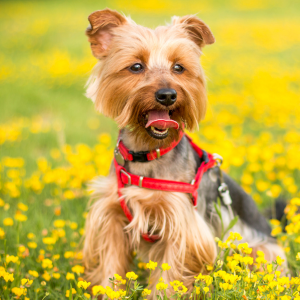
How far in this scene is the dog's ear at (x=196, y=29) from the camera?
10.1 ft

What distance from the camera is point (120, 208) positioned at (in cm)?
→ 302

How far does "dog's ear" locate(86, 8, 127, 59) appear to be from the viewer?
290 centimetres

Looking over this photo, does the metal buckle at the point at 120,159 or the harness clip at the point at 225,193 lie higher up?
the metal buckle at the point at 120,159

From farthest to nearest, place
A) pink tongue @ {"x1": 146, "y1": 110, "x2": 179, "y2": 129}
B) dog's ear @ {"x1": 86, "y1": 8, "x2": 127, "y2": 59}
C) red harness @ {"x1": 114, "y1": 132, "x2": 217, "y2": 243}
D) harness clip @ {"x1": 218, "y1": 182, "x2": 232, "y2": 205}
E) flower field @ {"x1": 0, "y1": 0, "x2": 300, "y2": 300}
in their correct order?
harness clip @ {"x1": 218, "y1": 182, "x2": 232, "y2": 205} < dog's ear @ {"x1": 86, "y1": 8, "x2": 127, "y2": 59} < red harness @ {"x1": 114, "y1": 132, "x2": 217, "y2": 243} < pink tongue @ {"x1": 146, "y1": 110, "x2": 179, "y2": 129} < flower field @ {"x1": 0, "y1": 0, "x2": 300, "y2": 300}

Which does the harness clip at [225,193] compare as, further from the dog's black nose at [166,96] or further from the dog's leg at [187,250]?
the dog's black nose at [166,96]

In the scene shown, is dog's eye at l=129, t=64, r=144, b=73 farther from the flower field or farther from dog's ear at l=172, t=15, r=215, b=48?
the flower field

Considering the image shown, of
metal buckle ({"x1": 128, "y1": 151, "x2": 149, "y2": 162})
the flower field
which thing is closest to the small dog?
metal buckle ({"x1": 128, "y1": 151, "x2": 149, "y2": 162})

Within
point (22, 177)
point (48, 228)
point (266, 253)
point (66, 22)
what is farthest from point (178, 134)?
point (66, 22)

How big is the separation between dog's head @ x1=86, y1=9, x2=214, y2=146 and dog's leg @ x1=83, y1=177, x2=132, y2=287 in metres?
0.61

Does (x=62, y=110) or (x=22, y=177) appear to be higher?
(x=62, y=110)

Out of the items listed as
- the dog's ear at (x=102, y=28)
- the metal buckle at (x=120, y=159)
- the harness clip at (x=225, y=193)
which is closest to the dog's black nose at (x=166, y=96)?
the metal buckle at (x=120, y=159)

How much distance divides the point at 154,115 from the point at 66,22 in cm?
1790

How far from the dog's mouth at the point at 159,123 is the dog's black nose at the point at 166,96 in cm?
15

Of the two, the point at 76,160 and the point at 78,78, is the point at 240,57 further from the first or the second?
the point at 76,160
